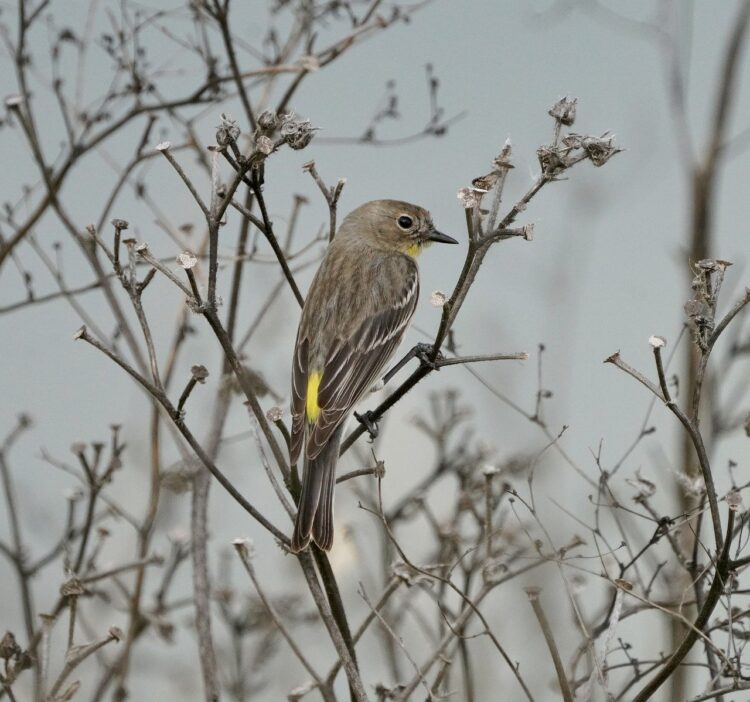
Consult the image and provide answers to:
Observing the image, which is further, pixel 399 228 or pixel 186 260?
pixel 399 228

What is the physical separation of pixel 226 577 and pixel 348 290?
186 cm

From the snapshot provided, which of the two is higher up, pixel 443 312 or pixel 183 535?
pixel 183 535

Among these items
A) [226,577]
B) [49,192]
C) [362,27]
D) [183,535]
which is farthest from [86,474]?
[362,27]

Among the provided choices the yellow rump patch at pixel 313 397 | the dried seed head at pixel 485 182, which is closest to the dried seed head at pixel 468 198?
the dried seed head at pixel 485 182

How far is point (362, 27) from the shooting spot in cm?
519

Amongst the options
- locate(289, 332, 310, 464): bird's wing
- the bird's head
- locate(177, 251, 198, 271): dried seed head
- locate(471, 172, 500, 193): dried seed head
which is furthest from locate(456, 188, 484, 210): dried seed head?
the bird's head

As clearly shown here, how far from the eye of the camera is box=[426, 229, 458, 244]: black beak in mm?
6211

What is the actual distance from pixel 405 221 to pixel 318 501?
9.21 ft

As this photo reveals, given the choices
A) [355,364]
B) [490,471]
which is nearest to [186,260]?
[490,471]

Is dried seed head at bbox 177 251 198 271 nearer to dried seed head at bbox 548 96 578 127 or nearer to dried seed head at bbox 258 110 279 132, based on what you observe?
dried seed head at bbox 258 110 279 132

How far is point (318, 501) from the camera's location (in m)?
3.76

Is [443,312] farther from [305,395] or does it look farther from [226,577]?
[226,577]

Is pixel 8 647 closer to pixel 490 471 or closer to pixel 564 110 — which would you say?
pixel 490 471

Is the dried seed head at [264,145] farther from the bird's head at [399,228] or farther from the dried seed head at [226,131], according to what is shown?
the bird's head at [399,228]
